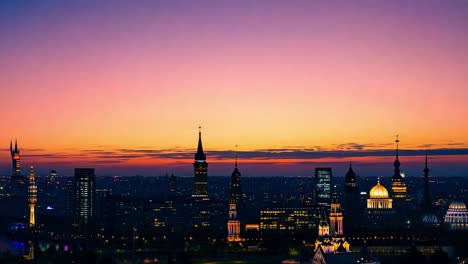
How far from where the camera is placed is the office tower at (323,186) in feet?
628

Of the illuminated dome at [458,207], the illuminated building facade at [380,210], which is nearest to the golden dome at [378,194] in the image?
the illuminated building facade at [380,210]

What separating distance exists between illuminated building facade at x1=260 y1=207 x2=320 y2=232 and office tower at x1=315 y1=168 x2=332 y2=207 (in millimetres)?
20510

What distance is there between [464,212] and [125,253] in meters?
57.3

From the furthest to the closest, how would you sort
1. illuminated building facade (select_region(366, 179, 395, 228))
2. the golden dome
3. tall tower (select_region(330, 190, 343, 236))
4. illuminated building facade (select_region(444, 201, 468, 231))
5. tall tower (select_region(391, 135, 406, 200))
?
1. tall tower (select_region(391, 135, 406, 200))
2. the golden dome
3. illuminated building facade (select_region(366, 179, 395, 228))
4. illuminated building facade (select_region(444, 201, 468, 231))
5. tall tower (select_region(330, 190, 343, 236))

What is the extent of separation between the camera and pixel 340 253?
93125mm

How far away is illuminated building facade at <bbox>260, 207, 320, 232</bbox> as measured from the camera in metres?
164

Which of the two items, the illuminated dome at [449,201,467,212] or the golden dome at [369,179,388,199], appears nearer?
the illuminated dome at [449,201,467,212]

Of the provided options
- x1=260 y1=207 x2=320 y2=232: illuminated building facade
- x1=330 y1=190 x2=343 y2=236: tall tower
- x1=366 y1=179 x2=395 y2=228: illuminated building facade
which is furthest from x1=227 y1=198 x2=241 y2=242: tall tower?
x1=366 y1=179 x2=395 y2=228: illuminated building facade

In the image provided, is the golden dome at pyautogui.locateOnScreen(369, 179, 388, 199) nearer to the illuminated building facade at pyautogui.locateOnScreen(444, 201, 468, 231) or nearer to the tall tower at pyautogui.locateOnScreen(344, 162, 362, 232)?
the tall tower at pyautogui.locateOnScreen(344, 162, 362, 232)

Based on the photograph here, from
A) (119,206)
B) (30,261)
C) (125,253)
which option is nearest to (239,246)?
(125,253)

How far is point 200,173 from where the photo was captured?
195 metres

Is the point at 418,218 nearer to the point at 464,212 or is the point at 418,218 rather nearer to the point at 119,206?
the point at 464,212

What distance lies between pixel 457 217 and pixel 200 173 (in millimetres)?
52271

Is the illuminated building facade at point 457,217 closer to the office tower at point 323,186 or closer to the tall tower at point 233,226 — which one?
the office tower at point 323,186
